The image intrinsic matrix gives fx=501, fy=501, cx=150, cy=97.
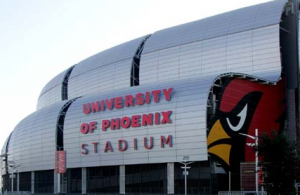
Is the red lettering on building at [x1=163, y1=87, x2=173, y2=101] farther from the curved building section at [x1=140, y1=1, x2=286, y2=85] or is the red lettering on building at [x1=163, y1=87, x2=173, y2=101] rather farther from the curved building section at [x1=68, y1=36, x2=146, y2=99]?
the curved building section at [x1=68, y1=36, x2=146, y2=99]

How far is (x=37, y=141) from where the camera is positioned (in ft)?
304

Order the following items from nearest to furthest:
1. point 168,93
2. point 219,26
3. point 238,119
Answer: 1. point 238,119
2. point 168,93
3. point 219,26

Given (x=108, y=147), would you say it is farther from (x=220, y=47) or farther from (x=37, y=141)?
(x=220, y=47)

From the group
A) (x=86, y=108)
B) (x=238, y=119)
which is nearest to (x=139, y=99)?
(x=86, y=108)

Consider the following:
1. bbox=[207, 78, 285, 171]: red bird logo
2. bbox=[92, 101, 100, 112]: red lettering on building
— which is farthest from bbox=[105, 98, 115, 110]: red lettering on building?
bbox=[207, 78, 285, 171]: red bird logo

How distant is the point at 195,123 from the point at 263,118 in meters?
12.1

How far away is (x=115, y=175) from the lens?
255ft

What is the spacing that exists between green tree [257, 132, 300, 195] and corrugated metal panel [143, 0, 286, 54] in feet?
149

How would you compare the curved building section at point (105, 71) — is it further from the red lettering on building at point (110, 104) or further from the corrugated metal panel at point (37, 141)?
the red lettering on building at point (110, 104)

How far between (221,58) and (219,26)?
653cm

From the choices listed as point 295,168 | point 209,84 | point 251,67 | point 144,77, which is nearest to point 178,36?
point 144,77

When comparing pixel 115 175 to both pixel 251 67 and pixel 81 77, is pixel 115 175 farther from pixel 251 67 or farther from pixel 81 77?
pixel 81 77

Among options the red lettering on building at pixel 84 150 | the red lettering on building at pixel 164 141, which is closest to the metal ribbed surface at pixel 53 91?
the red lettering on building at pixel 84 150

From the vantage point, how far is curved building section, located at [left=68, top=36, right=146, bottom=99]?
97.3 meters
